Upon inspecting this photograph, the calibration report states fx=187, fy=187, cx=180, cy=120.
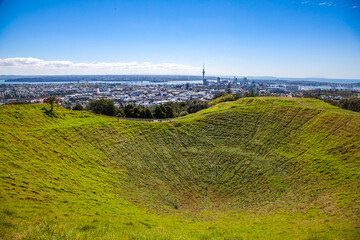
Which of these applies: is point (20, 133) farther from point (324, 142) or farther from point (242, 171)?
point (324, 142)

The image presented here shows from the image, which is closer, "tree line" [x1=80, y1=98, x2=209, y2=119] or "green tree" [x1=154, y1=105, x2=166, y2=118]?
"tree line" [x1=80, y1=98, x2=209, y2=119]

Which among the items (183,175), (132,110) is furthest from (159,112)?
(183,175)

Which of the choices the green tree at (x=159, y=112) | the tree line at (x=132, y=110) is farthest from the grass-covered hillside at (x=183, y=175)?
the tree line at (x=132, y=110)

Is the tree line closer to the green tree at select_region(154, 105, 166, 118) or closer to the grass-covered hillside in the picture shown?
the green tree at select_region(154, 105, 166, 118)

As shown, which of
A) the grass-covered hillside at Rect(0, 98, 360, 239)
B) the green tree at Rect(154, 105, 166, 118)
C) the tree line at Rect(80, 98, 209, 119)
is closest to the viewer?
the grass-covered hillside at Rect(0, 98, 360, 239)

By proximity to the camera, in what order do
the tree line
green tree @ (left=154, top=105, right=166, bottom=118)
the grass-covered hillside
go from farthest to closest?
1. green tree @ (left=154, top=105, right=166, bottom=118)
2. the tree line
3. the grass-covered hillside

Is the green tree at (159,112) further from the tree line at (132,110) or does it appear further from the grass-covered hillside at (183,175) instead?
the grass-covered hillside at (183,175)

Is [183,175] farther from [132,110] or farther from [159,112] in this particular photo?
[132,110]

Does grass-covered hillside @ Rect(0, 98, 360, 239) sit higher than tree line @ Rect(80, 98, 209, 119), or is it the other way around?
tree line @ Rect(80, 98, 209, 119)

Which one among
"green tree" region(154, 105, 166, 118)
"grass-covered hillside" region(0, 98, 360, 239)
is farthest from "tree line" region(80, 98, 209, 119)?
"grass-covered hillside" region(0, 98, 360, 239)
